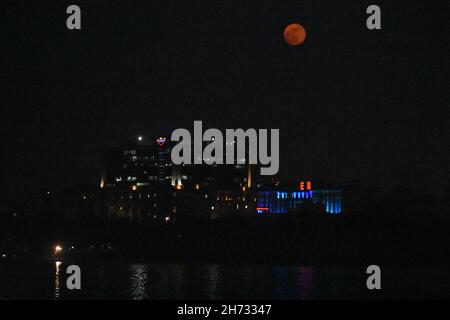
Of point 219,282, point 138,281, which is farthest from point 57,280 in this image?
point 219,282

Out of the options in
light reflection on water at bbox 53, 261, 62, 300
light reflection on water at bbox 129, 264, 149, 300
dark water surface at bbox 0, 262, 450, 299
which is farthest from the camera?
dark water surface at bbox 0, 262, 450, 299

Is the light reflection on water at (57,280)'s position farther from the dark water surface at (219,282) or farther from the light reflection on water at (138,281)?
the light reflection on water at (138,281)

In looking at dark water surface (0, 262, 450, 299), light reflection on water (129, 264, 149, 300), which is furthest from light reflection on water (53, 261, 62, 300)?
light reflection on water (129, 264, 149, 300)

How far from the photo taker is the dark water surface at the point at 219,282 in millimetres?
77812

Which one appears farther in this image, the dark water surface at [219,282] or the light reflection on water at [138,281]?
the dark water surface at [219,282]

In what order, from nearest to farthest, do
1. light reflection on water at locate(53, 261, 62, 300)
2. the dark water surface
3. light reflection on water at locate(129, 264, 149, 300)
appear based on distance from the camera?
light reflection on water at locate(129, 264, 149, 300) → light reflection on water at locate(53, 261, 62, 300) → the dark water surface

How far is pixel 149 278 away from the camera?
89375 mm

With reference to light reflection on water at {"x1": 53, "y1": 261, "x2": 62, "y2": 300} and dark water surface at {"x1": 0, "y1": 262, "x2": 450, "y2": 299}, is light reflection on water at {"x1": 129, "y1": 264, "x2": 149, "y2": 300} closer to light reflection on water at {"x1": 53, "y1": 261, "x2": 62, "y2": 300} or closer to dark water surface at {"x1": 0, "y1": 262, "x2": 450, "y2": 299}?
dark water surface at {"x1": 0, "y1": 262, "x2": 450, "y2": 299}

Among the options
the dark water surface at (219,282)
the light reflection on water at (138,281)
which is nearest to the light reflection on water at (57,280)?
the dark water surface at (219,282)

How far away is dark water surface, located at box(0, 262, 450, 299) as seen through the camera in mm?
77812

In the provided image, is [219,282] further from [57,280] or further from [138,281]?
[57,280]

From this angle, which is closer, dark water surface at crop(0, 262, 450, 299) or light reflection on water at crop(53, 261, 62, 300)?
light reflection on water at crop(53, 261, 62, 300)
